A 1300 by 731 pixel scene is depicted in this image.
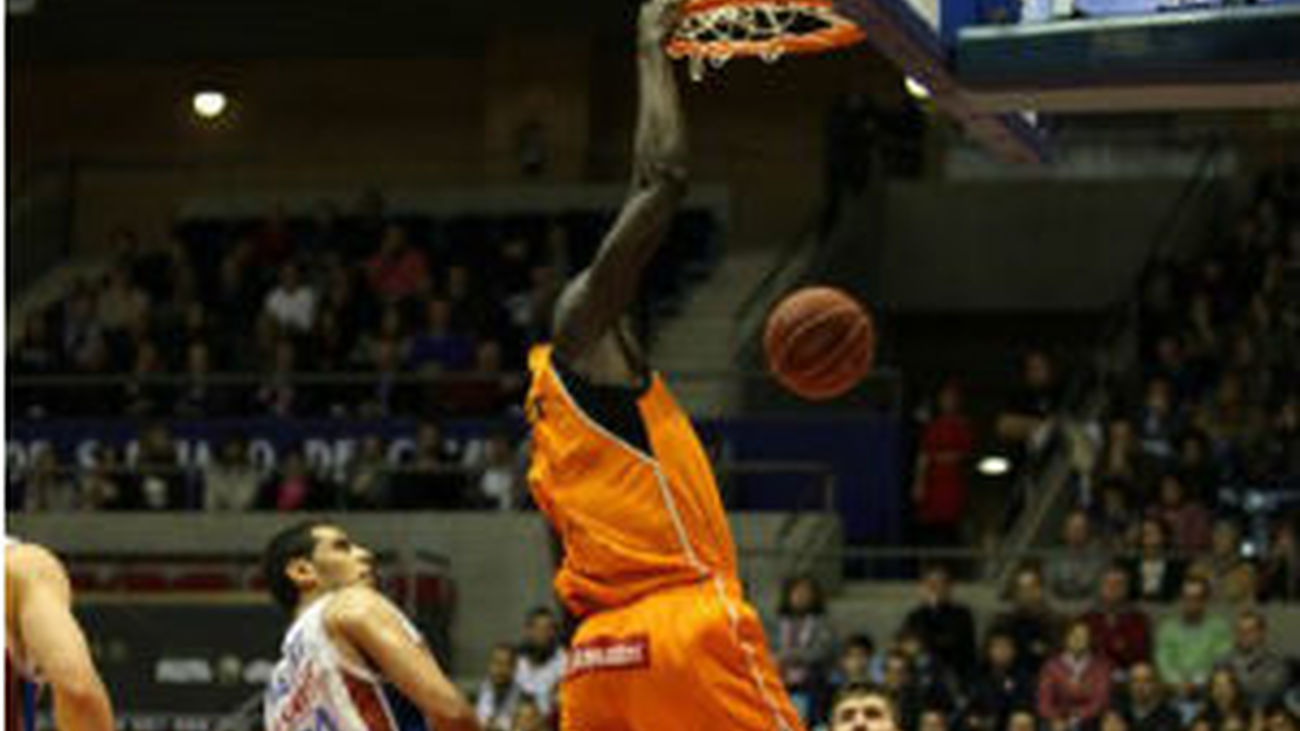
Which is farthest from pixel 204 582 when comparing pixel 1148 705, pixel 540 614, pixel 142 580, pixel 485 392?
pixel 1148 705

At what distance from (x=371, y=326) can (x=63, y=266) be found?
4.53m

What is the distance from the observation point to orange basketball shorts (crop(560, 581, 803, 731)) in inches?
220

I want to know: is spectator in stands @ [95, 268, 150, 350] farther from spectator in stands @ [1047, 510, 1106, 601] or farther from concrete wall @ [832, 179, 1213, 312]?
spectator in stands @ [1047, 510, 1106, 601]

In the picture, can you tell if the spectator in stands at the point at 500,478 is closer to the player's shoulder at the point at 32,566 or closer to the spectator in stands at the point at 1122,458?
the spectator in stands at the point at 1122,458

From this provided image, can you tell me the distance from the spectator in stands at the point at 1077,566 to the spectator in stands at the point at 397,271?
6.12 m

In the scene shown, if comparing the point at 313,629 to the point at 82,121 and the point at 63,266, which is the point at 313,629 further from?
the point at 82,121

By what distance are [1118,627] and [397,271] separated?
25.1 feet

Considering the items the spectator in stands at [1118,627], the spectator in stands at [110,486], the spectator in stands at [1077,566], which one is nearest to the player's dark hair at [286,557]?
the spectator in stands at [1118,627]

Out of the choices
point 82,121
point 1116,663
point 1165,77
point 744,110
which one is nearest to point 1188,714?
point 1116,663

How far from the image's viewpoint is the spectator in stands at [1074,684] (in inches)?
532

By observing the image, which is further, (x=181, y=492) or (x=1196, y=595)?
(x=181, y=492)

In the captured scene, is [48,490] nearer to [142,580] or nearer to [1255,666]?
[142,580]

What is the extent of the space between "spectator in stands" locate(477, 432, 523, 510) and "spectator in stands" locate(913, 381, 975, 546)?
2.61 metres

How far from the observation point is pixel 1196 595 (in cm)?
1402
